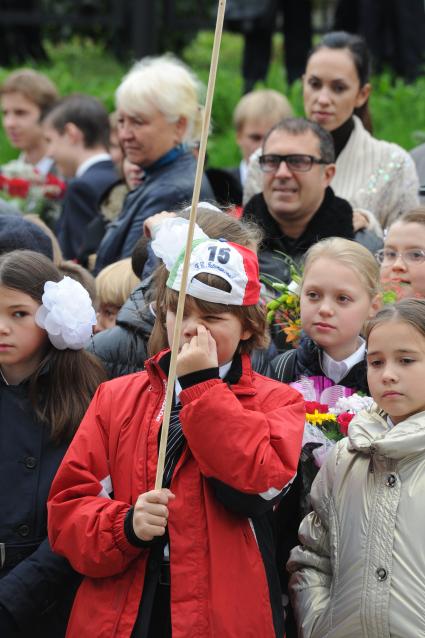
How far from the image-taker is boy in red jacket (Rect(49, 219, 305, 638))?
11.0 ft

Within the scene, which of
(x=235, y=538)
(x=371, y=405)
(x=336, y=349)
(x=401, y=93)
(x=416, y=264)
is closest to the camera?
(x=235, y=538)

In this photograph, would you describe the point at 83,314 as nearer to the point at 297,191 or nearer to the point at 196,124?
the point at 297,191

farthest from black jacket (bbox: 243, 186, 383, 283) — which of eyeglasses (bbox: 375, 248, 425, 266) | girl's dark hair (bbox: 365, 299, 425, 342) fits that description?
girl's dark hair (bbox: 365, 299, 425, 342)

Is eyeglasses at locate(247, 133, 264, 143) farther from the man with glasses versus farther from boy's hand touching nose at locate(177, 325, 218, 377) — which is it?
boy's hand touching nose at locate(177, 325, 218, 377)

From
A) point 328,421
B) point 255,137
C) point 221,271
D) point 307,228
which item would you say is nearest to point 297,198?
point 307,228

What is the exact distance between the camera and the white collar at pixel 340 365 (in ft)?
14.0

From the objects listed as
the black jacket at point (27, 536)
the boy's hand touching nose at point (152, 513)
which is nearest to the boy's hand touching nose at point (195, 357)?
the boy's hand touching nose at point (152, 513)

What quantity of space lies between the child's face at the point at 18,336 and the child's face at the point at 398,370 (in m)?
1.13

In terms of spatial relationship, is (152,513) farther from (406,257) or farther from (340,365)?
(406,257)

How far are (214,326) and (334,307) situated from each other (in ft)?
2.58

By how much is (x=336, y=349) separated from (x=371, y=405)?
0.40 m

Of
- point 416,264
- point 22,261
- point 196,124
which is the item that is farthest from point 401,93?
point 22,261

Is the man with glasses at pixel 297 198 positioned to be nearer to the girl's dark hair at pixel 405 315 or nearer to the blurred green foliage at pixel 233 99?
the girl's dark hair at pixel 405 315

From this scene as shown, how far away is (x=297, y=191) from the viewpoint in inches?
214
